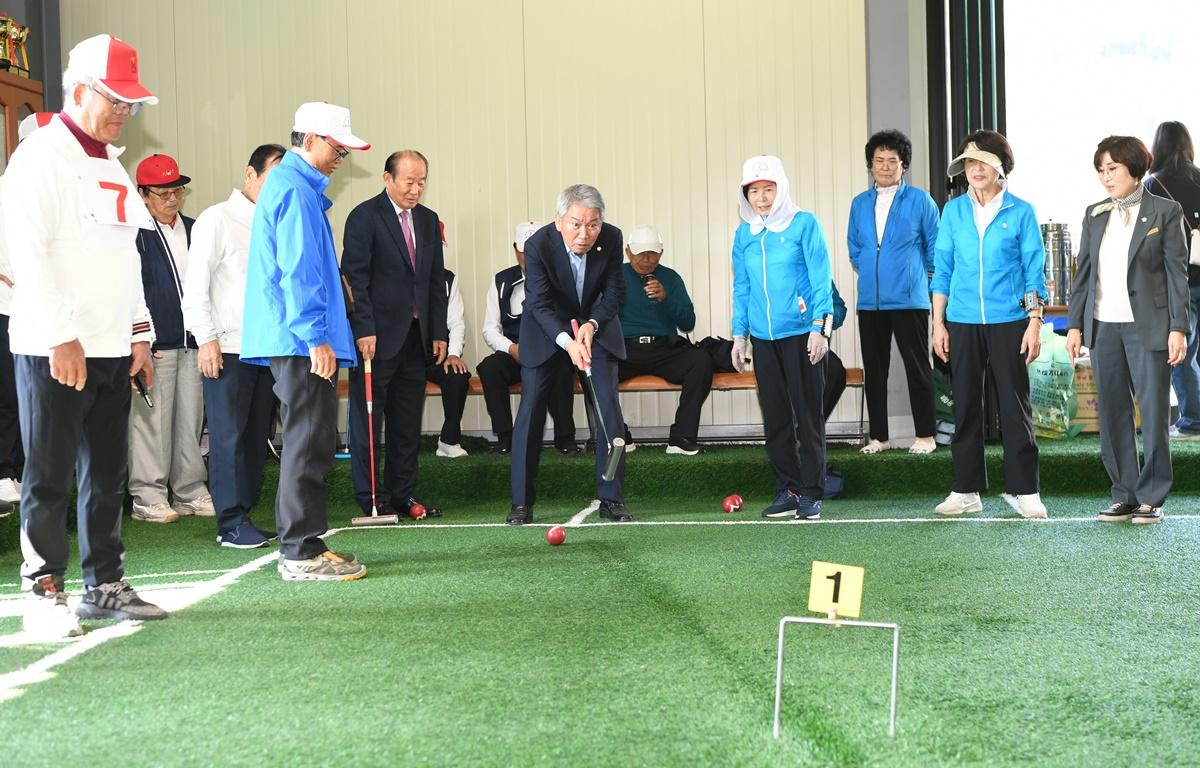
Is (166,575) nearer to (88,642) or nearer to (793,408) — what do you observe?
(88,642)

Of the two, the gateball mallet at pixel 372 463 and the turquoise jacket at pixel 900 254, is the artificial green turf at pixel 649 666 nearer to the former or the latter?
the gateball mallet at pixel 372 463

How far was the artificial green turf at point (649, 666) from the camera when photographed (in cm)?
193

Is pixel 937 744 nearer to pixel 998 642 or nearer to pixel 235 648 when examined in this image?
pixel 998 642

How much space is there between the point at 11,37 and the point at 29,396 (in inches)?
165

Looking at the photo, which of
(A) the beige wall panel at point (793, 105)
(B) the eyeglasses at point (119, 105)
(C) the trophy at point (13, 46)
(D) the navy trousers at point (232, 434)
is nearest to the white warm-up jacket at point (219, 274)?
(D) the navy trousers at point (232, 434)

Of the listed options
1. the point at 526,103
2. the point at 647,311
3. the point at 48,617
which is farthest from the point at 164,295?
the point at 526,103

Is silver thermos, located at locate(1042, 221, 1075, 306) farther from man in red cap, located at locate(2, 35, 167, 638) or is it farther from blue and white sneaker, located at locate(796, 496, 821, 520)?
man in red cap, located at locate(2, 35, 167, 638)

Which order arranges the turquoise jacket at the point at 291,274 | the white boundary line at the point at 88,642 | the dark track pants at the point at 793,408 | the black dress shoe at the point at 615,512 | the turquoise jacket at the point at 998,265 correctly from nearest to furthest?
1. the white boundary line at the point at 88,642
2. the turquoise jacket at the point at 291,274
3. the turquoise jacket at the point at 998,265
4. the dark track pants at the point at 793,408
5. the black dress shoe at the point at 615,512

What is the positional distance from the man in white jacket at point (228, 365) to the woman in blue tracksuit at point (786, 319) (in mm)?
1836

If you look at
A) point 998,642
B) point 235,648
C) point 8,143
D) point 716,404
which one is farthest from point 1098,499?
point 8,143

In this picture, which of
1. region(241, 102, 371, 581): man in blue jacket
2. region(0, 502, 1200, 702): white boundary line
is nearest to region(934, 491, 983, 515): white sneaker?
region(0, 502, 1200, 702): white boundary line

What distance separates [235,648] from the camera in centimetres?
263

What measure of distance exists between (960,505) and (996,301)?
82 cm

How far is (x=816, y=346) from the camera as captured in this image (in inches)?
176
